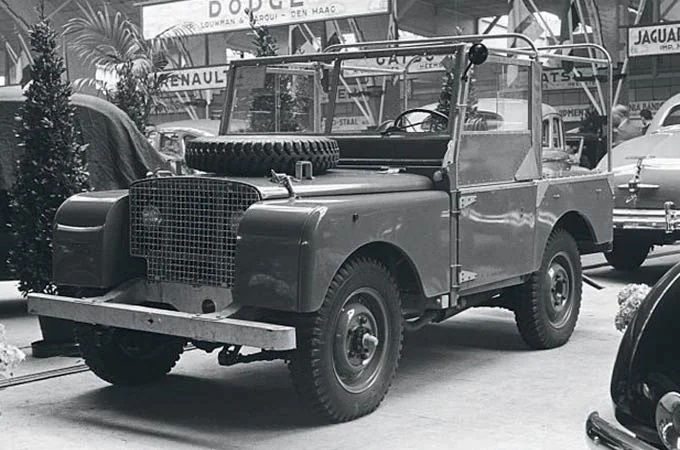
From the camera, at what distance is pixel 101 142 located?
9.43 meters

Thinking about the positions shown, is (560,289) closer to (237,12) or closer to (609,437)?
(609,437)

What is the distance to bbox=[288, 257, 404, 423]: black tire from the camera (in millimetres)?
5621

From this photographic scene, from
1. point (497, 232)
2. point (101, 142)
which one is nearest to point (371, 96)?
point (497, 232)

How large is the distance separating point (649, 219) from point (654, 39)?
8.13 m

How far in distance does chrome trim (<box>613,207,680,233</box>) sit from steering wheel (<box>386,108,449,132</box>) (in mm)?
5143

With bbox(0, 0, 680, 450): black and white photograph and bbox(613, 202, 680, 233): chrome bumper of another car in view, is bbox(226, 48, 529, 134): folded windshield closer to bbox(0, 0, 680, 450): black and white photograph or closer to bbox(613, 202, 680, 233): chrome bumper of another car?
bbox(0, 0, 680, 450): black and white photograph

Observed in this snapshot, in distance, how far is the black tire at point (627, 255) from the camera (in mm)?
12916

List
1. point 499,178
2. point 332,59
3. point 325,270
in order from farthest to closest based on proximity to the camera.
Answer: point 332,59, point 499,178, point 325,270

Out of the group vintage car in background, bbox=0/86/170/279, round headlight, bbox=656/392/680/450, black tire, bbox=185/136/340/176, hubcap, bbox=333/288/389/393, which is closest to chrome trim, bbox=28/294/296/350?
hubcap, bbox=333/288/389/393

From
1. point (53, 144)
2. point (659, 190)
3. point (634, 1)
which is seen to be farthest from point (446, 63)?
point (634, 1)

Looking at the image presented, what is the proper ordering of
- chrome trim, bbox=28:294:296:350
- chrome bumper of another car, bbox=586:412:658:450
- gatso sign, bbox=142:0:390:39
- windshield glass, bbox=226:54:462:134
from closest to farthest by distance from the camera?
chrome bumper of another car, bbox=586:412:658:450 → chrome trim, bbox=28:294:296:350 → windshield glass, bbox=226:54:462:134 → gatso sign, bbox=142:0:390:39

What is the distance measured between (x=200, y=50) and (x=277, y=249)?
2349 centimetres

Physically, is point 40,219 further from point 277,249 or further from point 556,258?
point 556,258

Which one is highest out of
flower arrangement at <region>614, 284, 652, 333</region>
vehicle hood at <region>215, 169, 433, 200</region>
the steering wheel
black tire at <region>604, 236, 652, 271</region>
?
the steering wheel
